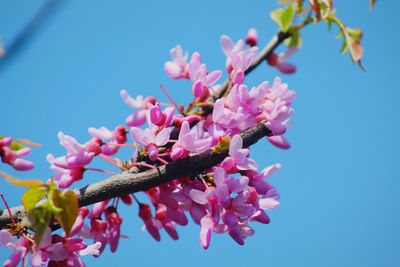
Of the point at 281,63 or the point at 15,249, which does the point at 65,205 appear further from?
the point at 281,63

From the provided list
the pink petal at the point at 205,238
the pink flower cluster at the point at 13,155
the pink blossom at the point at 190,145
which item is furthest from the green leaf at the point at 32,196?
the pink petal at the point at 205,238

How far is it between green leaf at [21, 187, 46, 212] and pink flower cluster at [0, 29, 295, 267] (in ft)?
0.27

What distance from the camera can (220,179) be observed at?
1.12 metres

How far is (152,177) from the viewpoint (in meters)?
1.09

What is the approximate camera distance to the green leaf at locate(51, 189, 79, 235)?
94cm

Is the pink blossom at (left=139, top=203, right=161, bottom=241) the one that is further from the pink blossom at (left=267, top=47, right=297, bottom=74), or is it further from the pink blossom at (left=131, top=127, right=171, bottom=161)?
the pink blossom at (left=267, top=47, right=297, bottom=74)

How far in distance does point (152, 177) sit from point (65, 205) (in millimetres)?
232

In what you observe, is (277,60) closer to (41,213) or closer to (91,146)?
(91,146)

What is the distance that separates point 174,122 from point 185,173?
10.5 inches

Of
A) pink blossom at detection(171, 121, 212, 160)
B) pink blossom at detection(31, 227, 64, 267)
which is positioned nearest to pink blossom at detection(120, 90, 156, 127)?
pink blossom at detection(171, 121, 212, 160)

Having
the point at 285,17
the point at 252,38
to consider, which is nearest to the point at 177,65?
the point at 252,38

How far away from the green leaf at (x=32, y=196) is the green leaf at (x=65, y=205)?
50 mm

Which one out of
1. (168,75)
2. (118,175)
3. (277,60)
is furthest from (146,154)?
(277,60)

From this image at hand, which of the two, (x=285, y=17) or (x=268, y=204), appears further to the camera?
(x=285, y=17)
